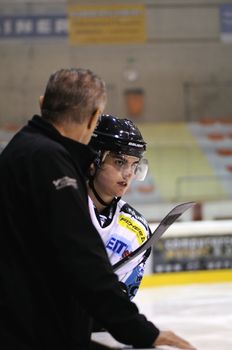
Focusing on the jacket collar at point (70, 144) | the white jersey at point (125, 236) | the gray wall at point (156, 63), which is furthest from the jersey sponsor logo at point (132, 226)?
the gray wall at point (156, 63)

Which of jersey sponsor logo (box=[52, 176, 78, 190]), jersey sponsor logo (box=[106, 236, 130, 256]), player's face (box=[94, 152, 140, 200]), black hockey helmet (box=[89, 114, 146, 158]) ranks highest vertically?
jersey sponsor logo (box=[52, 176, 78, 190])

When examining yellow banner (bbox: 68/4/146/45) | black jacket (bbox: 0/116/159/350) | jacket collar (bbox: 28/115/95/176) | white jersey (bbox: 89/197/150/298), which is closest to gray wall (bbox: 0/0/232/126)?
yellow banner (bbox: 68/4/146/45)

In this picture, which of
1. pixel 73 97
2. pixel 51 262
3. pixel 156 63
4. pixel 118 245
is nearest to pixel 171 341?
pixel 51 262

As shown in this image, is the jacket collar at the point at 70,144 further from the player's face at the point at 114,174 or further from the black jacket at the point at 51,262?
the player's face at the point at 114,174

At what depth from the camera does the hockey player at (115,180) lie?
2.52 meters

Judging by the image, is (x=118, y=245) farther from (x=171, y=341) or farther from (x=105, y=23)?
(x=105, y=23)

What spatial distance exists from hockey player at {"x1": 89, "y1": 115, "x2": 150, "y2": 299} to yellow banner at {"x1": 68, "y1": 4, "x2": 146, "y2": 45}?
875 centimetres

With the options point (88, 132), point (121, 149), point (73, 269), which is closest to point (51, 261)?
point (73, 269)

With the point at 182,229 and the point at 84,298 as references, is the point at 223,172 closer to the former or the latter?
the point at 182,229

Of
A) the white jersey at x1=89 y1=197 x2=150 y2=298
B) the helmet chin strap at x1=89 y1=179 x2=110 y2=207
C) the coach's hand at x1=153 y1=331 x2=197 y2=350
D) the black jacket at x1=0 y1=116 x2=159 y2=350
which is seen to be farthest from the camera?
the helmet chin strap at x1=89 y1=179 x2=110 y2=207

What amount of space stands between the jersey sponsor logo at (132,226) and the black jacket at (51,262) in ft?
3.27

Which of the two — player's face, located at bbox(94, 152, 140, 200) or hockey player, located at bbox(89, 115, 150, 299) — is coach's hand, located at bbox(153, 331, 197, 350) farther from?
player's face, located at bbox(94, 152, 140, 200)

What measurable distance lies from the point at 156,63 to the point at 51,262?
33.9 feet

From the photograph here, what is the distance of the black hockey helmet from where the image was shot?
99.5 inches
